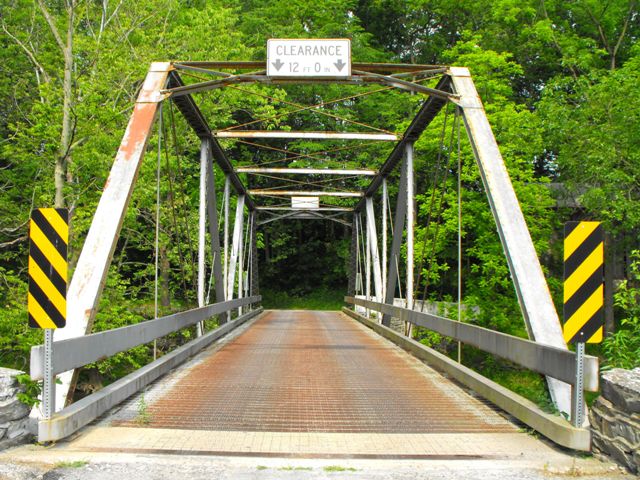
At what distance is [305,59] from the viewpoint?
9.44 m

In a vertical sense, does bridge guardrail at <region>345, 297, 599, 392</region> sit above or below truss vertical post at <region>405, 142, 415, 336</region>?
below

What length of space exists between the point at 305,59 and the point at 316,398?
506 cm

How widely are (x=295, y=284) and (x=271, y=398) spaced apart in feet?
122

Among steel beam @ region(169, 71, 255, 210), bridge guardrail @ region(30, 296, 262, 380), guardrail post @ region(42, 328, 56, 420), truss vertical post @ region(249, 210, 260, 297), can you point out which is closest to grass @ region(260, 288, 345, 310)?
truss vertical post @ region(249, 210, 260, 297)

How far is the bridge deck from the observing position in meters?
5.37

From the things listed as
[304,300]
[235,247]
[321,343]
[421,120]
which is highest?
[421,120]

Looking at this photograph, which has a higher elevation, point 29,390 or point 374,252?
point 374,252

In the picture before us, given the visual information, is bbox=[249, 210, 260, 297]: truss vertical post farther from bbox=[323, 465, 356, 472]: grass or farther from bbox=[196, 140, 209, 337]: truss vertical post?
bbox=[323, 465, 356, 472]: grass

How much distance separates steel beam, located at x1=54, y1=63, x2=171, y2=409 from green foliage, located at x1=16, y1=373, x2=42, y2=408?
0.46 meters

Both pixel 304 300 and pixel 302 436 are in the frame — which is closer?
pixel 302 436

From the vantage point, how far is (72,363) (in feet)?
15.8

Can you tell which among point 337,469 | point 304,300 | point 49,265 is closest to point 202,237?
point 49,265

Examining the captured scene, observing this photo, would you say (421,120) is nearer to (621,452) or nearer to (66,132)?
(66,132)

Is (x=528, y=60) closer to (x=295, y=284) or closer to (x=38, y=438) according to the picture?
(x=295, y=284)
